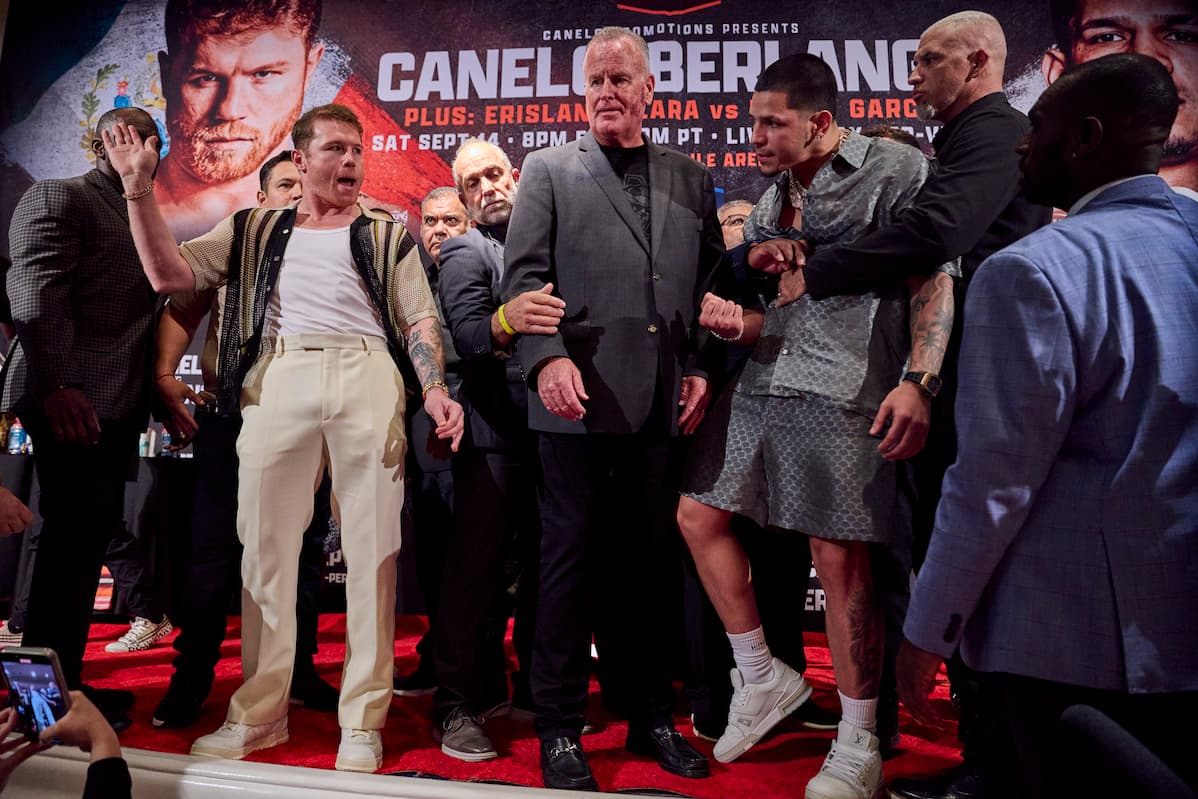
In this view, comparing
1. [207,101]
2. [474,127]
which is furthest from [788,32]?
[207,101]

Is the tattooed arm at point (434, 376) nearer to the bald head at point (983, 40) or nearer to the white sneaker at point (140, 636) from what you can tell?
the bald head at point (983, 40)

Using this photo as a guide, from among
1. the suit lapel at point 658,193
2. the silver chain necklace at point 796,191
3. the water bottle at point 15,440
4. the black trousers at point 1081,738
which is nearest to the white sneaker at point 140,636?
the water bottle at point 15,440

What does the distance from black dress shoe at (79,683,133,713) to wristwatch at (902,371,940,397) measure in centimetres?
262

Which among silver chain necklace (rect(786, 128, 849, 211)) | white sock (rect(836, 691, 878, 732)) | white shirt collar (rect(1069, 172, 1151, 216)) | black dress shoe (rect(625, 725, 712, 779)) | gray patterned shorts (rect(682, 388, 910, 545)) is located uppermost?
silver chain necklace (rect(786, 128, 849, 211))

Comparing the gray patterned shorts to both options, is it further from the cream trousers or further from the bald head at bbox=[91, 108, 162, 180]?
the bald head at bbox=[91, 108, 162, 180]

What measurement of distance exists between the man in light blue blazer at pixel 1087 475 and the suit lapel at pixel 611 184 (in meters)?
1.23

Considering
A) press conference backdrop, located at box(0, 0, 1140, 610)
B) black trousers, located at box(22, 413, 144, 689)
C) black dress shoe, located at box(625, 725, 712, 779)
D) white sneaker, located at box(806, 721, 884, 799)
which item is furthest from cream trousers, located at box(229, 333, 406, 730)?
press conference backdrop, located at box(0, 0, 1140, 610)

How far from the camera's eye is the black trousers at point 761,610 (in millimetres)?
2719

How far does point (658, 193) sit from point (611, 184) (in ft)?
0.47

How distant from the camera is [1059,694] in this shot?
1227 mm

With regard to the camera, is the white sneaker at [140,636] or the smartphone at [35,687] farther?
the white sneaker at [140,636]

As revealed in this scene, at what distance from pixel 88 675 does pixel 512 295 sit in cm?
249

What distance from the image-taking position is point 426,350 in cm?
249

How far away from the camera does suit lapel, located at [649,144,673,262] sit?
2.44m
